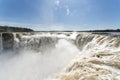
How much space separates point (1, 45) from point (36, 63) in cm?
508

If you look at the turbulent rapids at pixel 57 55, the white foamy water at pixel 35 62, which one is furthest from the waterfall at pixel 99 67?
the white foamy water at pixel 35 62

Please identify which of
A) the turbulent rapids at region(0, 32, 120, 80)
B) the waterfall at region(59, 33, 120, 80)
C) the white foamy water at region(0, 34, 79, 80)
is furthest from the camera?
the white foamy water at region(0, 34, 79, 80)

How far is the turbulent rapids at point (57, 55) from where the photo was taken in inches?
357

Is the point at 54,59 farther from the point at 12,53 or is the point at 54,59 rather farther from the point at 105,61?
the point at 105,61

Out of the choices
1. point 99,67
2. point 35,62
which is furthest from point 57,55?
point 99,67

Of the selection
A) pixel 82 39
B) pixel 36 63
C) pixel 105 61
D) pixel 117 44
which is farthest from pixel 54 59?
pixel 105 61

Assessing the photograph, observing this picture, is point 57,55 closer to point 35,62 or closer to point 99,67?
point 35,62

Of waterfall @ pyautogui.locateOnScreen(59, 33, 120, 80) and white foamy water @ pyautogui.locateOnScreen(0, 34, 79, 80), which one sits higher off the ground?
waterfall @ pyautogui.locateOnScreen(59, 33, 120, 80)

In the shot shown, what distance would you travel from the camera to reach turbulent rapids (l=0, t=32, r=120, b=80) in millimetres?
9070

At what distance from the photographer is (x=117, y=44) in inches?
454

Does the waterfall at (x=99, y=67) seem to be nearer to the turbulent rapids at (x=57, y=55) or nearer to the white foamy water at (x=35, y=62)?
the turbulent rapids at (x=57, y=55)

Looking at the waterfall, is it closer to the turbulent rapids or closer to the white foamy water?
the turbulent rapids

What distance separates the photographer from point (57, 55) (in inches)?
752

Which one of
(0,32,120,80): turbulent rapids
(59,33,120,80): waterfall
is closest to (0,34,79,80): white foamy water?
(0,32,120,80): turbulent rapids
